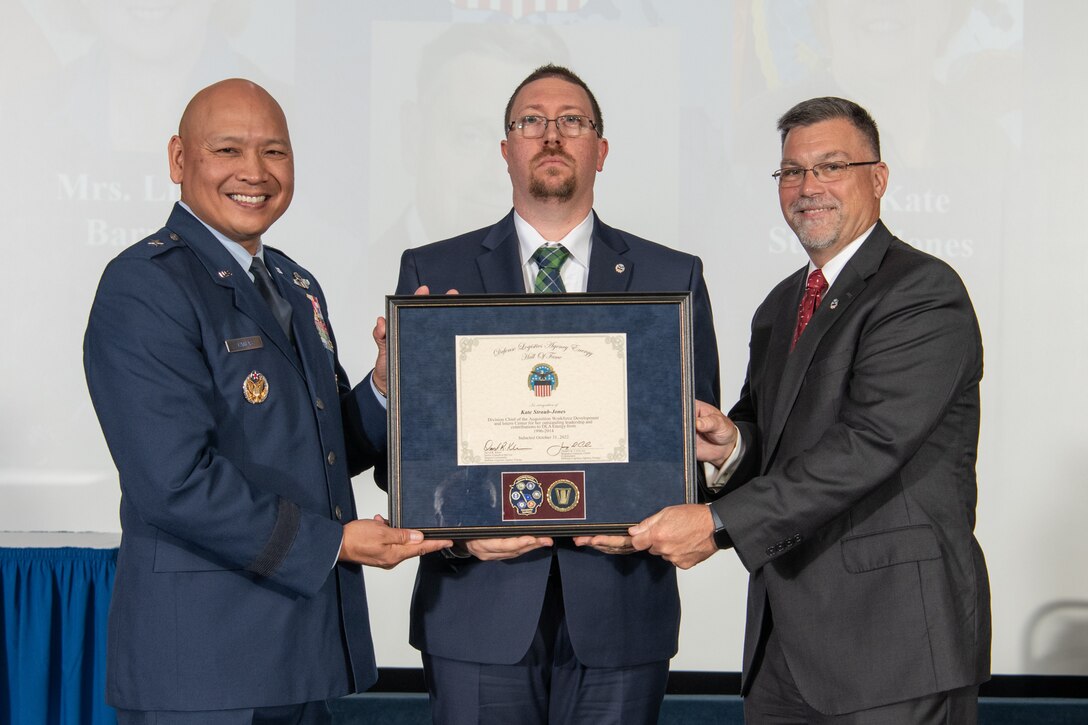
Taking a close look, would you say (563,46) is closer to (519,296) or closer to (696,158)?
(696,158)

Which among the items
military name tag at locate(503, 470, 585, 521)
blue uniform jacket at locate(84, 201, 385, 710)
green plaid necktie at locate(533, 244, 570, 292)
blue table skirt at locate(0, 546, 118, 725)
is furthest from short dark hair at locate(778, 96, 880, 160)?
blue table skirt at locate(0, 546, 118, 725)

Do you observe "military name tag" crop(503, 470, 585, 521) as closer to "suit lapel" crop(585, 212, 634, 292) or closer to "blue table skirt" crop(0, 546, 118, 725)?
"suit lapel" crop(585, 212, 634, 292)

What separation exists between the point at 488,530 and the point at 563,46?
8.65 feet

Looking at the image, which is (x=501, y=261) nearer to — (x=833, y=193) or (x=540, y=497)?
(x=540, y=497)

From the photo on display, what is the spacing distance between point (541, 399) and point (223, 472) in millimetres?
601

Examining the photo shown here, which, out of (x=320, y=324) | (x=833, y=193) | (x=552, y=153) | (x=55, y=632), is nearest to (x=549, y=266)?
(x=552, y=153)

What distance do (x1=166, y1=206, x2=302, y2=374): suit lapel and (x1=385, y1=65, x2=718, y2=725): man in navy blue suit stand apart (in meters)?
0.40

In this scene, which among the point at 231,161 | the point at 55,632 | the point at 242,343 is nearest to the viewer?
the point at 242,343

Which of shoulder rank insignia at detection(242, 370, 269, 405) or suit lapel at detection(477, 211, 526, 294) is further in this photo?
suit lapel at detection(477, 211, 526, 294)

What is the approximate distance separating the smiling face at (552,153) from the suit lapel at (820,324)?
0.57 metres

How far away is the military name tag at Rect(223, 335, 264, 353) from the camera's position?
1962mm

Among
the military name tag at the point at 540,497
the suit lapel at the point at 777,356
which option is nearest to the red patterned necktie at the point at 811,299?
the suit lapel at the point at 777,356

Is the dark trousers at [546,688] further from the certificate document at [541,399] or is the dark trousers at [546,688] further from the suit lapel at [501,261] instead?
the suit lapel at [501,261]

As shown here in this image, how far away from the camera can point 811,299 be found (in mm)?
2402
